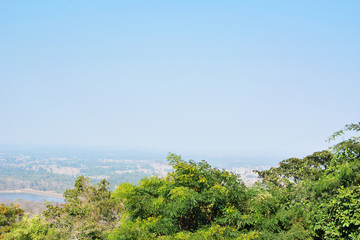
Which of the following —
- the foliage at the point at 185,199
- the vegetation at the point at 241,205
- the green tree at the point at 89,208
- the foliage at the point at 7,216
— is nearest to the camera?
the vegetation at the point at 241,205

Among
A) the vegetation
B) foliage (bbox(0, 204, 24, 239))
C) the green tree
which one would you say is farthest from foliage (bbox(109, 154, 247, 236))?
foliage (bbox(0, 204, 24, 239))

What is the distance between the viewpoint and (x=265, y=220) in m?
6.55

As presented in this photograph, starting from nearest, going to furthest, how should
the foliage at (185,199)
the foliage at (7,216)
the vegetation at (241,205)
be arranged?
1. the vegetation at (241,205)
2. the foliage at (185,199)
3. the foliage at (7,216)

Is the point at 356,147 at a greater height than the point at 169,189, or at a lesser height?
greater

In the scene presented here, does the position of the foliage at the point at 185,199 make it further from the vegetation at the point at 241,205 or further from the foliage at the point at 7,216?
the foliage at the point at 7,216

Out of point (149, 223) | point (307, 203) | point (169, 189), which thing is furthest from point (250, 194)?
point (149, 223)

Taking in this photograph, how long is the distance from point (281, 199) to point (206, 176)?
6.35 feet

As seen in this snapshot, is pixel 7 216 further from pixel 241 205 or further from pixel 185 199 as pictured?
pixel 241 205

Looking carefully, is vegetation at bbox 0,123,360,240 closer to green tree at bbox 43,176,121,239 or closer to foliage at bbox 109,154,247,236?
foliage at bbox 109,154,247,236

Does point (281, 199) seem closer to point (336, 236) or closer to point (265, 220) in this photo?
point (265, 220)

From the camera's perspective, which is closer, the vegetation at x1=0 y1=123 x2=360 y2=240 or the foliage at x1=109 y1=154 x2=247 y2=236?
the vegetation at x1=0 y1=123 x2=360 y2=240

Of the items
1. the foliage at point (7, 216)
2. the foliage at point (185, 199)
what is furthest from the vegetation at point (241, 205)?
the foliage at point (7, 216)

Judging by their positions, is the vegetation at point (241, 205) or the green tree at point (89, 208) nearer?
the vegetation at point (241, 205)

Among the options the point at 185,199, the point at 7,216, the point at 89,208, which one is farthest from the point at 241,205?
the point at 7,216
